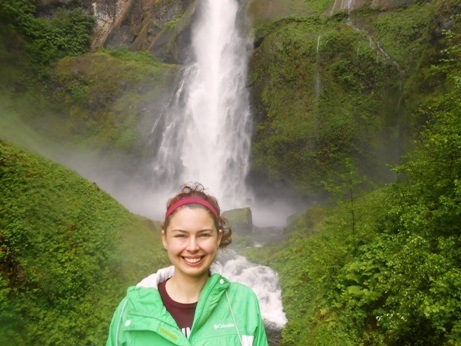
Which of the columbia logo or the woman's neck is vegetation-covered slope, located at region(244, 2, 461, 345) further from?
the woman's neck

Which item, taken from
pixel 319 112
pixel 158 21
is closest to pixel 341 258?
pixel 319 112

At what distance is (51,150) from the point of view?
1773cm

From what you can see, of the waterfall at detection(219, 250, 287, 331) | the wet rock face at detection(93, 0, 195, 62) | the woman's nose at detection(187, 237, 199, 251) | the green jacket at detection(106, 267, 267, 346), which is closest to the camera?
the green jacket at detection(106, 267, 267, 346)

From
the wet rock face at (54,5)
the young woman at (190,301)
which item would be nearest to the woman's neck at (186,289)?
the young woman at (190,301)

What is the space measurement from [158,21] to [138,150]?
9.13 m

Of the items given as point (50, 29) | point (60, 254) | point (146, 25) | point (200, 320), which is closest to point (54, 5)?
point (50, 29)

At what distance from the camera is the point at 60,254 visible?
656 cm

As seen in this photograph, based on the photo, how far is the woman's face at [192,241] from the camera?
6.34 feet

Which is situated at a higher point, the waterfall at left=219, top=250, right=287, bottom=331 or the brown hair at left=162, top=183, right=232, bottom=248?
the waterfall at left=219, top=250, right=287, bottom=331

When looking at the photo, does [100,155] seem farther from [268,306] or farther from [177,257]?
[177,257]

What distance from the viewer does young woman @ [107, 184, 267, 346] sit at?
1.82m

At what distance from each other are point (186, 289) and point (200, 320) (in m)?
0.21

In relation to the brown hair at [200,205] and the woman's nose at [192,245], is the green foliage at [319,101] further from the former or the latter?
the woman's nose at [192,245]

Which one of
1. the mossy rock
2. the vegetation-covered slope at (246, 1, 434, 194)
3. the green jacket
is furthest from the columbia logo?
the vegetation-covered slope at (246, 1, 434, 194)
